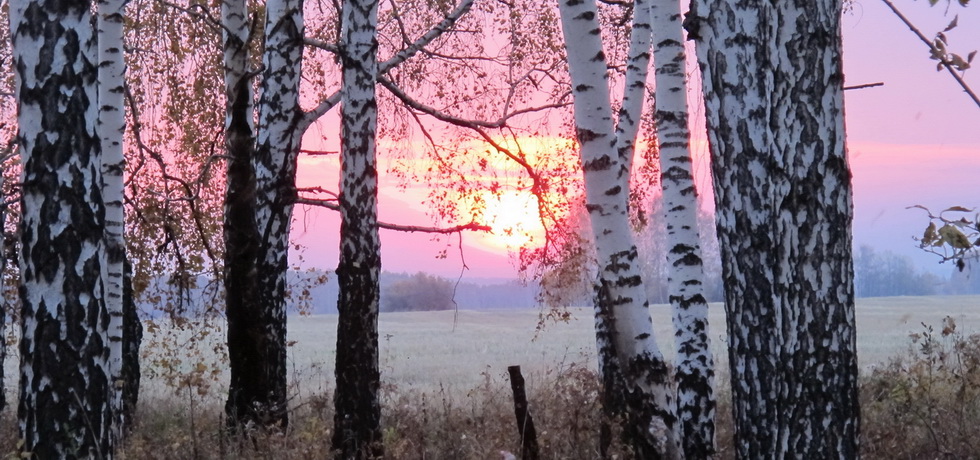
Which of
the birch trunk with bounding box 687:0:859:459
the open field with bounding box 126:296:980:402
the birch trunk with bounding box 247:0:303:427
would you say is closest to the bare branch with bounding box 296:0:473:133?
the birch trunk with bounding box 247:0:303:427

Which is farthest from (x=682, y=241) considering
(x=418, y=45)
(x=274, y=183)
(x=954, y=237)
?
(x=418, y=45)

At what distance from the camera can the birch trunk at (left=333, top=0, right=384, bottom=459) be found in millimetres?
8078

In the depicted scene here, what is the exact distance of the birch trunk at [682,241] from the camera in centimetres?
760

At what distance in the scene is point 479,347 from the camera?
31.8 meters

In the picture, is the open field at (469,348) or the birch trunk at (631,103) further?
the open field at (469,348)

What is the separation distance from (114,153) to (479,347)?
978 inches

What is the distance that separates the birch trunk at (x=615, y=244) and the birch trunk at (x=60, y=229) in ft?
10.3

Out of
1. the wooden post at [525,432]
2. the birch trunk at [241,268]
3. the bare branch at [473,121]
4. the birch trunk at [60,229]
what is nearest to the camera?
the birch trunk at [60,229]

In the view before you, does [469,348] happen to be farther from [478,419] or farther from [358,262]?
[358,262]

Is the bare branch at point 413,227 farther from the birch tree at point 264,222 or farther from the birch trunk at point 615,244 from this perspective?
the birch trunk at point 615,244

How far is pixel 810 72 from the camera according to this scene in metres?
4.10

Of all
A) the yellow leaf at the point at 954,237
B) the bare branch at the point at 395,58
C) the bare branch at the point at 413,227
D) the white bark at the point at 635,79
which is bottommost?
the yellow leaf at the point at 954,237

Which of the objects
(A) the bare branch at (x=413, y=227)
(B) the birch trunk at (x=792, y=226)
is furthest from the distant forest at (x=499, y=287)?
(B) the birch trunk at (x=792, y=226)

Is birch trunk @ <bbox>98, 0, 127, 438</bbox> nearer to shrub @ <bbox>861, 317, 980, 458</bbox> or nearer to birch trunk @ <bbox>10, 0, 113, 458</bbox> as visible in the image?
birch trunk @ <bbox>10, 0, 113, 458</bbox>
